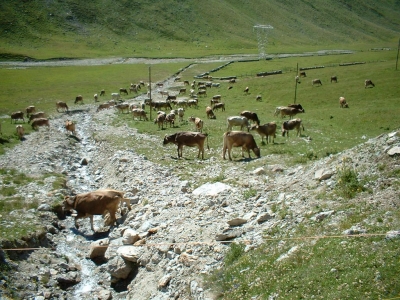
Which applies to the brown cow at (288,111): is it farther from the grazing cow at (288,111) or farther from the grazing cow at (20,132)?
the grazing cow at (20,132)

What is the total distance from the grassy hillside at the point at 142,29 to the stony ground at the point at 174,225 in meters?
90.4

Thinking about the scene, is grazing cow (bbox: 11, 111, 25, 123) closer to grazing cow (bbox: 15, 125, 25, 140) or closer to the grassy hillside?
grazing cow (bbox: 15, 125, 25, 140)

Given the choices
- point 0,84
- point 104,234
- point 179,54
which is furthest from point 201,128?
point 179,54

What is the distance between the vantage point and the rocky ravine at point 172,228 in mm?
10992

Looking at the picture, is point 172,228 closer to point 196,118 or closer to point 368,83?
point 196,118

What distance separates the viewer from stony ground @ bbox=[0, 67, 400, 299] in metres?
11.0

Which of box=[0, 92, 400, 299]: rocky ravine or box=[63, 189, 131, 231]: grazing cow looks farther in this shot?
box=[63, 189, 131, 231]: grazing cow

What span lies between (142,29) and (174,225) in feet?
425

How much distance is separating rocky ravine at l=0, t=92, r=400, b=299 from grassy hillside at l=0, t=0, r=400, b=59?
9047 cm

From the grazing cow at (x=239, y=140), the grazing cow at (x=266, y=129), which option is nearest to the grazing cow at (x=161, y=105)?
the grazing cow at (x=266, y=129)

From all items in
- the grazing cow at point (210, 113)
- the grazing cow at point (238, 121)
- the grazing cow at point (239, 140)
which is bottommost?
the grazing cow at point (210, 113)

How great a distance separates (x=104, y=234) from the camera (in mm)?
15711

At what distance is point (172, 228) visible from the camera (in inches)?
519

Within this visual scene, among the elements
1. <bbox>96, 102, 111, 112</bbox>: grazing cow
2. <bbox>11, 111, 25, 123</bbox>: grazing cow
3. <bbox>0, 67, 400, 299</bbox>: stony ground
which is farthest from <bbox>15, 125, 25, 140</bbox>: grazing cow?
<bbox>96, 102, 111, 112</bbox>: grazing cow
